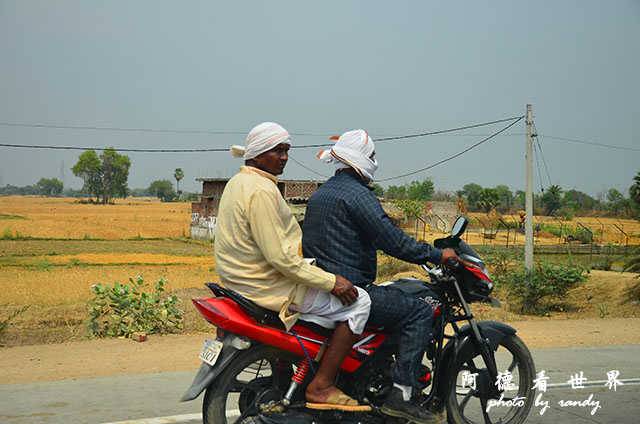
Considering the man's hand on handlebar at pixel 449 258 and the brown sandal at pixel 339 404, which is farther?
the man's hand on handlebar at pixel 449 258

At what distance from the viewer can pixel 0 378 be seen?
5.77 meters

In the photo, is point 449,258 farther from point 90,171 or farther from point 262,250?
point 90,171

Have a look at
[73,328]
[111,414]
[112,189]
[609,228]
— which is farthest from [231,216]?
[112,189]

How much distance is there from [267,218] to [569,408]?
3394 mm

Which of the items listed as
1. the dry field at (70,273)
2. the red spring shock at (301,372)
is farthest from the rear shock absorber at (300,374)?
the dry field at (70,273)

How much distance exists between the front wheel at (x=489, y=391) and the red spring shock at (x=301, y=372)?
111cm

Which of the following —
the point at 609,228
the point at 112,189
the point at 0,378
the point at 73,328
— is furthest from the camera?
the point at 112,189

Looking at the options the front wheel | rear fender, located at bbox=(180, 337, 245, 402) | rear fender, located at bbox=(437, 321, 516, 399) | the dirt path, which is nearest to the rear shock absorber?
rear fender, located at bbox=(180, 337, 245, 402)

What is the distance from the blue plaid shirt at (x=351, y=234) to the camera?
3787mm

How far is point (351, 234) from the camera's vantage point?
3.83 meters

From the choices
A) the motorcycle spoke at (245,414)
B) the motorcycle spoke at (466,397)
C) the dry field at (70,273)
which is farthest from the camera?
the dry field at (70,273)

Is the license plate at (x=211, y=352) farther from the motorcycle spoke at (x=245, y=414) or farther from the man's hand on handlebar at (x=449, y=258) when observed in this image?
the man's hand on handlebar at (x=449, y=258)

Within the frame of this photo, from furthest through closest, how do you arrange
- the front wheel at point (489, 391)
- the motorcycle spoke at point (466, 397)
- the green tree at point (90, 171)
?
the green tree at point (90, 171), the motorcycle spoke at point (466, 397), the front wheel at point (489, 391)

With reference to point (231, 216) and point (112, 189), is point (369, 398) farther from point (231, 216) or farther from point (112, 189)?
point (112, 189)
